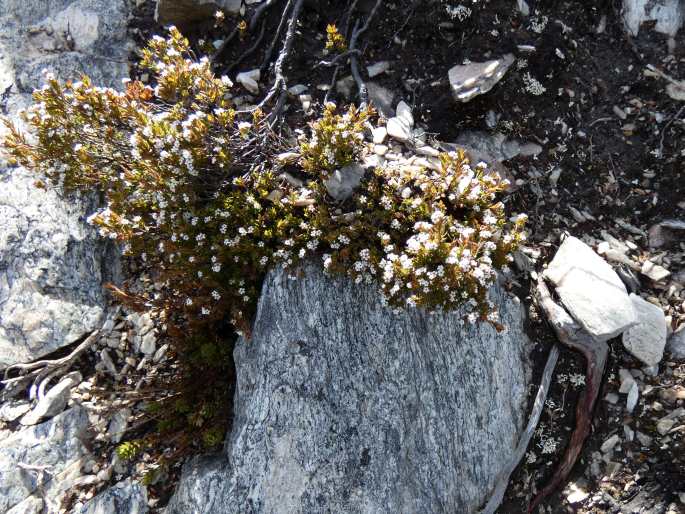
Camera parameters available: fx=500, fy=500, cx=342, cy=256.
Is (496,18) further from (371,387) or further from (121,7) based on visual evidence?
(121,7)

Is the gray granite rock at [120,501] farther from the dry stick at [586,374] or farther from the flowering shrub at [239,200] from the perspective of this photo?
the dry stick at [586,374]

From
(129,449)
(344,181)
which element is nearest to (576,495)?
(344,181)

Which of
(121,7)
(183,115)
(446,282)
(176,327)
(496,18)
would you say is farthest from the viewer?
(121,7)

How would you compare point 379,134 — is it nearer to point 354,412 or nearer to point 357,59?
point 357,59

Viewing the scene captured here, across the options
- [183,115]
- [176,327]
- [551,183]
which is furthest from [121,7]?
[551,183]

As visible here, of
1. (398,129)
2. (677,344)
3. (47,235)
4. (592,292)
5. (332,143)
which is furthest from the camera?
(47,235)

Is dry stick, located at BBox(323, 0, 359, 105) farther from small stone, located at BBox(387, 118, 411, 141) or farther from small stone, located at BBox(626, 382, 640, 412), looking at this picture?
small stone, located at BBox(626, 382, 640, 412)
